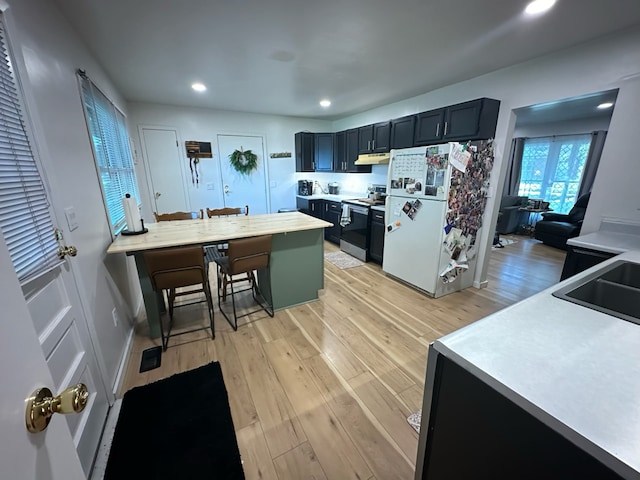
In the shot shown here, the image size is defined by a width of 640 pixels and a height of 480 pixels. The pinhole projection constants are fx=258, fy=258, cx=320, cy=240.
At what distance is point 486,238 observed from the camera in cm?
317

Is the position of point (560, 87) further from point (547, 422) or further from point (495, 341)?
point (547, 422)

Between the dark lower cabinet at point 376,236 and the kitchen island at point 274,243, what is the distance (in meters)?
1.36

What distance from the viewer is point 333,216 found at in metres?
5.03

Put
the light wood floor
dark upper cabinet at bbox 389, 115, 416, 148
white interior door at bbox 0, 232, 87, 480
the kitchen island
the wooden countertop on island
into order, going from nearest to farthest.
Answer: white interior door at bbox 0, 232, 87, 480, the light wood floor, the wooden countertop on island, the kitchen island, dark upper cabinet at bbox 389, 115, 416, 148

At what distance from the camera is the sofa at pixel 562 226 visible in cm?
472

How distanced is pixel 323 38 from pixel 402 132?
1900mm

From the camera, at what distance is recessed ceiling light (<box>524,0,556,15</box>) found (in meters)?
1.68

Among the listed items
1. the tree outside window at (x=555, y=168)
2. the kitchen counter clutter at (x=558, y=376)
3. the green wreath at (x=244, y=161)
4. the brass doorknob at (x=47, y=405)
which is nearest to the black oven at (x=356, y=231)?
the green wreath at (x=244, y=161)

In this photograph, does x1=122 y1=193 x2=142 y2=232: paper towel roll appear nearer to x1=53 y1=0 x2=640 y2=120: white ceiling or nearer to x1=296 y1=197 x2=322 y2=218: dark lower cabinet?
x1=53 y1=0 x2=640 y2=120: white ceiling

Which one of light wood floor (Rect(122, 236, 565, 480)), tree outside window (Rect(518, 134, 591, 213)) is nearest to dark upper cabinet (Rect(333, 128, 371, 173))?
light wood floor (Rect(122, 236, 565, 480))

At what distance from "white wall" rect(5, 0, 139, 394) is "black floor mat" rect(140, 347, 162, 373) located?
0.17 m

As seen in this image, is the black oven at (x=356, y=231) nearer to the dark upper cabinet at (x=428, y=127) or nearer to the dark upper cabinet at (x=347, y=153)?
the dark upper cabinet at (x=347, y=153)

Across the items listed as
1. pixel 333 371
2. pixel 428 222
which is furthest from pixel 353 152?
pixel 333 371

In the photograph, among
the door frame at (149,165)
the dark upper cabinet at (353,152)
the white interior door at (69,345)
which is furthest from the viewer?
the dark upper cabinet at (353,152)
